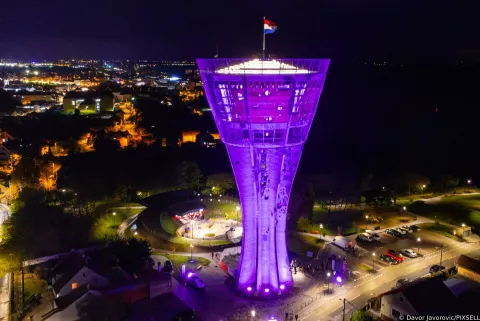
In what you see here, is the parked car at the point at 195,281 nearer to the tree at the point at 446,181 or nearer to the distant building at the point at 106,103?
the tree at the point at 446,181

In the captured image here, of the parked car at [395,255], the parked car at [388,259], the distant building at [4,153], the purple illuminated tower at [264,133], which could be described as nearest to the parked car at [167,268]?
the purple illuminated tower at [264,133]

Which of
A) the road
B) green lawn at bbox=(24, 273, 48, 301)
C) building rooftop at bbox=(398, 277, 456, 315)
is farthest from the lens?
green lawn at bbox=(24, 273, 48, 301)

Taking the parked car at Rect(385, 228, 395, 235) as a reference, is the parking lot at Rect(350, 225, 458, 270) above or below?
below

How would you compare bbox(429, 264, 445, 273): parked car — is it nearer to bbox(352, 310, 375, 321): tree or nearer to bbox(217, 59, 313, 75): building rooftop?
bbox(352, 310, 375, 321): tree

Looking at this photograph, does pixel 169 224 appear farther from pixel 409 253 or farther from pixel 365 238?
pixel 409 253

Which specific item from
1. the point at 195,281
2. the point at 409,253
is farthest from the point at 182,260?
the point at 409,253

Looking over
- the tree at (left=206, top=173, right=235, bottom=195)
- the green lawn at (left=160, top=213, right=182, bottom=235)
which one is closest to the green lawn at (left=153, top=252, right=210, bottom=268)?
the green lawn at (left=160, top=213, right=182, bottom=235)

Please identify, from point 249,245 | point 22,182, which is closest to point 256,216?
point 249,245
